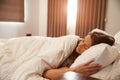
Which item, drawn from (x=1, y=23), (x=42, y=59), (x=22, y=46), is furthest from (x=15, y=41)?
(x=1, y=23)

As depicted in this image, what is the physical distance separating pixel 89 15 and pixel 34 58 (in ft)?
8.32

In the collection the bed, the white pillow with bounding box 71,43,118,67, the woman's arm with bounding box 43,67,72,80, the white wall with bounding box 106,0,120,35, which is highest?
the white wall with bounding box 106,0,120,35

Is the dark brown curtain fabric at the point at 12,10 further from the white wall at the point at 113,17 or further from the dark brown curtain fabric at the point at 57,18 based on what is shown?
the white wall at the point at 113,17

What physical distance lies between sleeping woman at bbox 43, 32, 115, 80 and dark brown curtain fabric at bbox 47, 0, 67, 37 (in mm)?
2497

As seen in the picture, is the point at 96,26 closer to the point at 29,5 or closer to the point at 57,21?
the point at 57,21

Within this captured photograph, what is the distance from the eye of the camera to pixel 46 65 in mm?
1220

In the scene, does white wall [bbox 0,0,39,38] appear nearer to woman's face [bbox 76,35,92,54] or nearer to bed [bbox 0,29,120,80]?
bed [bbox 0,29,120,80]

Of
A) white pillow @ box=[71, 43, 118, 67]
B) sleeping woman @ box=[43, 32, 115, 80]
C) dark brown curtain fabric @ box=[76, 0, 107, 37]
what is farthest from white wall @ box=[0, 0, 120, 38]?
white pillow @ box=[71, 43, 118, 67]

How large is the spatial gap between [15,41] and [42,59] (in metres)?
0.49

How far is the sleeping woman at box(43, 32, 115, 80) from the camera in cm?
102

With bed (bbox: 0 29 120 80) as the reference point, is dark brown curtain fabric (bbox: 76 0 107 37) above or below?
above

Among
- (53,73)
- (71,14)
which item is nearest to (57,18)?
(71,14)

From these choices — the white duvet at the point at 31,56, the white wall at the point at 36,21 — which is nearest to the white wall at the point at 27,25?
the white wall at the point at 36,21

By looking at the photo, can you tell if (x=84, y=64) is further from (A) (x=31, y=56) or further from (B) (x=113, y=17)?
(B) (x=113, y=17)
